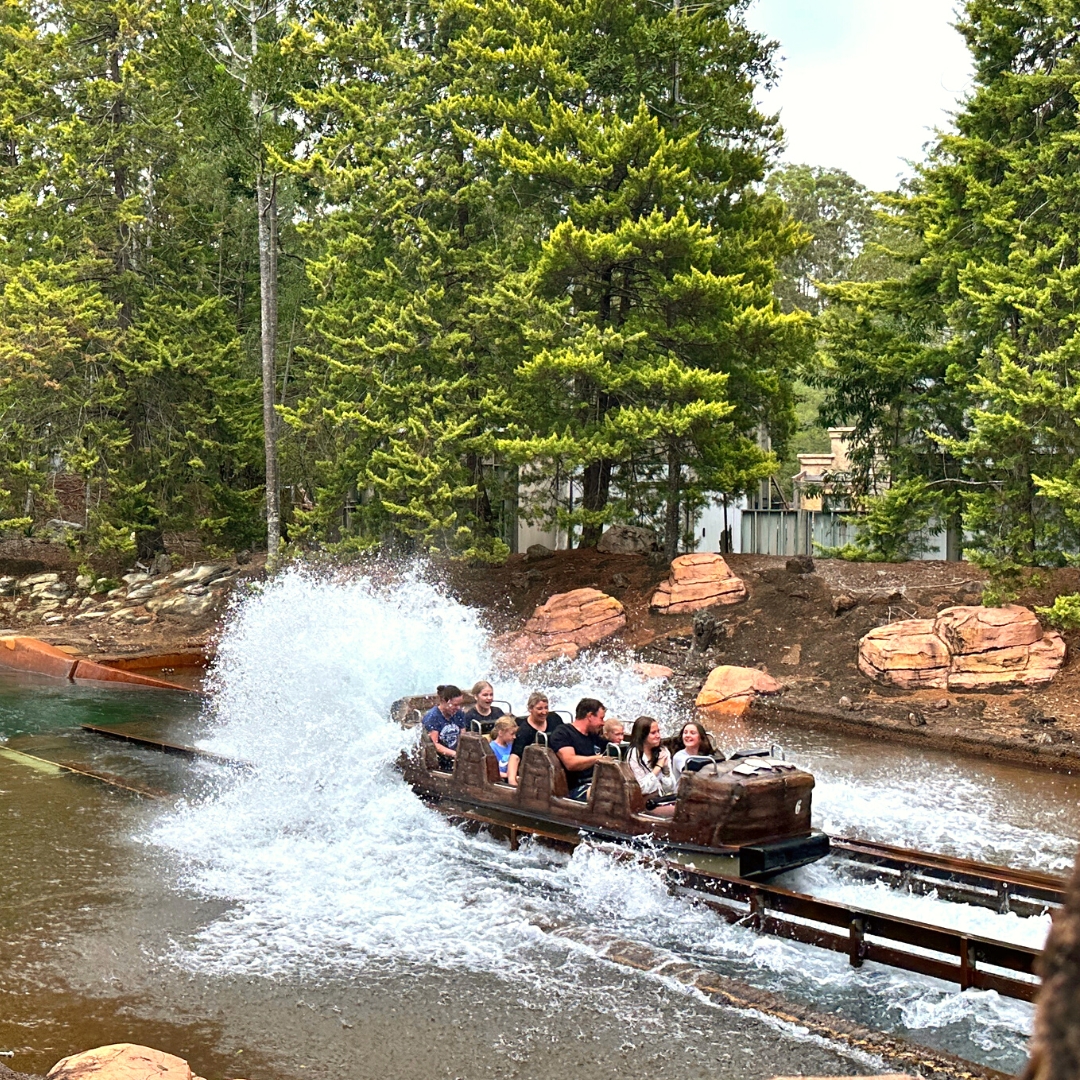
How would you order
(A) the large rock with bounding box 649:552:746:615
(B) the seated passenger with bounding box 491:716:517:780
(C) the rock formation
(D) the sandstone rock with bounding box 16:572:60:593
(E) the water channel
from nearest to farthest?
1. (E) the water channel
2. (B) the seated passenger with bounding box 491:716:517:780
3. (C) the rock formation
4. (A) the large rock with bounding box 649:552:746:615
5. (D) the sandstone rock with bounding box 16:572:60:593

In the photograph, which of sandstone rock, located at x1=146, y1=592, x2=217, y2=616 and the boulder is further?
sandstone rock, located at x1=146, y1=592, x2=217, y2=616

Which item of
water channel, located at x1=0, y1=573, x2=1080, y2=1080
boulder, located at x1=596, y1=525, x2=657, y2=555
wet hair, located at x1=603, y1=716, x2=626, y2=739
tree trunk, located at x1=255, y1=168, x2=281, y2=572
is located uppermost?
tree trunk, located at x1=255, y1=168, x2=281, y2=572

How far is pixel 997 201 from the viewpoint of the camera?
20.5 meters

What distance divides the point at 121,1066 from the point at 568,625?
706 inches

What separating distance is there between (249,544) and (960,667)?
21.1 m

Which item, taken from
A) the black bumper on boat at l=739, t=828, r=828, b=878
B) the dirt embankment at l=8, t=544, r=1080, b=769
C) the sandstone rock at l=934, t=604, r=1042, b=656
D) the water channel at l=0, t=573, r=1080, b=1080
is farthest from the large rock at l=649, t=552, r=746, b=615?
the black bumper on boat at l=739, t=828, r=828, b=878

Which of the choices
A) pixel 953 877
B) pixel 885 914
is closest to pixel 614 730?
pixel 953 877

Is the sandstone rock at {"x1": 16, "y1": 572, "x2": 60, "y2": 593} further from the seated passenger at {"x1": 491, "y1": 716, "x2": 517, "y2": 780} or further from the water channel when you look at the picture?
the seated passenger at {"x1": 491, "y1": 716, "x2": 517, "y2": 780}

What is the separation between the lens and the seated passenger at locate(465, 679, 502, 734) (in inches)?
485

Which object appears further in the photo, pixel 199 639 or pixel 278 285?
pixel 278 285

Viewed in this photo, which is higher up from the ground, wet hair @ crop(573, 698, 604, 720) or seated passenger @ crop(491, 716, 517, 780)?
wet hair @ crop(573, 698, 604, 720)

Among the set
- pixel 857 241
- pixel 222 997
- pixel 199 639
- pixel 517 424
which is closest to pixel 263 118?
pixel 517 424

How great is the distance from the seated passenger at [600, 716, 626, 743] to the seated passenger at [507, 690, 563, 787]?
2.11ft

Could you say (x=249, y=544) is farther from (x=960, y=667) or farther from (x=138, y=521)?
(x=960, y=667)
